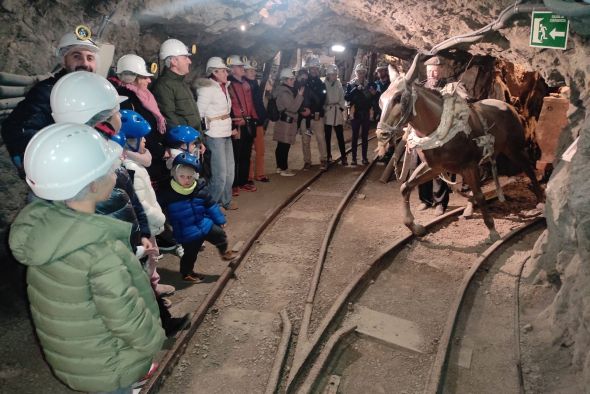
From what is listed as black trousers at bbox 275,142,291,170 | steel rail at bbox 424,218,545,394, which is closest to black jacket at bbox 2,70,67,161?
steel rail at bbox 424,218,545,394

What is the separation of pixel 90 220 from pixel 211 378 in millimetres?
2128

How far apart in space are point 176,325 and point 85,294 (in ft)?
6.83

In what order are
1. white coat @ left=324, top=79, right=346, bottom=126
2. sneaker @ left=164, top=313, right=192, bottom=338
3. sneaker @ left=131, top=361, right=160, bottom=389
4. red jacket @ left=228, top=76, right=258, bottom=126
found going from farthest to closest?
white coat @ left=324, top=79, right=346, bottom=126 → red jacket @ left=228, top=76, right=258, bottom=126 → sneaker @ left=164, top=313, right=192, bottom=338 → sneaker @ left=131, top=361, right=160, bottom=389

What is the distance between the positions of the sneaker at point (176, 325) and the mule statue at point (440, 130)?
3.16 metres

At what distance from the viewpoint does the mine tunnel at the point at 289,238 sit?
214 cm

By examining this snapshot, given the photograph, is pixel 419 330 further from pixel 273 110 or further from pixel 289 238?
pixel 273 110

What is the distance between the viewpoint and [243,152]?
8.06m

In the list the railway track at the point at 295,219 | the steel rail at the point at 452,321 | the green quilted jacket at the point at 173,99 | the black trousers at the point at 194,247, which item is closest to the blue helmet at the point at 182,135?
the green quilted jacket at the point at 173,99

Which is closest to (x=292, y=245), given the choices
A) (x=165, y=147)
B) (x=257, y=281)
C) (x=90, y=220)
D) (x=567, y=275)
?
(x=257, y=281)

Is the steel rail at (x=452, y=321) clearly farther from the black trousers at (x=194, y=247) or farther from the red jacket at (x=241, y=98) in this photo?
the red jacket at (x=241, y=98)

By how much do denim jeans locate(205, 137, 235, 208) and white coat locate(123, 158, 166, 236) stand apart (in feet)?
9.94

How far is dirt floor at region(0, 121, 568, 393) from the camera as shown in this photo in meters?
3.49

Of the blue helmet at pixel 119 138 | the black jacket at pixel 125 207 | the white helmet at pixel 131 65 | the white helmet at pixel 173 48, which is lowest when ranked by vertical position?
the black jacket at pixel 125 207

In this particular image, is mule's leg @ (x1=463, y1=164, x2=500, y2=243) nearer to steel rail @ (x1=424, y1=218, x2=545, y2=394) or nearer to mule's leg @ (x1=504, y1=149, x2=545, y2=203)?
steel rail @ (x1=424, y1=218, x2=545, y2=394)
